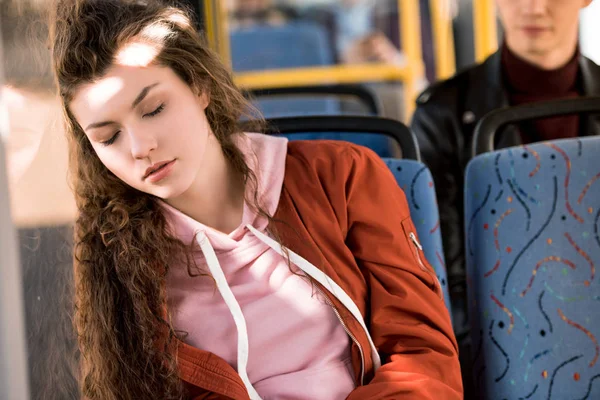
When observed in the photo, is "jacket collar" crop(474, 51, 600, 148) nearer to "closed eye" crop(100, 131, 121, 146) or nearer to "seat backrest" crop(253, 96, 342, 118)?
"closed eye" crop(100, 131, 121, 146)

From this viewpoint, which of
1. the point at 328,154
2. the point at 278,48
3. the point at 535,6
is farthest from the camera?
the point at 278,48

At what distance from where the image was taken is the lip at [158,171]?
4.49 feet

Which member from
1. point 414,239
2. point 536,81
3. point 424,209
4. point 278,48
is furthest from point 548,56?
point 278,48

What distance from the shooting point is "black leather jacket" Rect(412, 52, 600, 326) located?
218 centimetres

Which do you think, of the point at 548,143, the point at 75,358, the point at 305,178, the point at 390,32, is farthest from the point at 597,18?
the point at 75,358

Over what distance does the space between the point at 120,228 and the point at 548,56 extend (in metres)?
1.33

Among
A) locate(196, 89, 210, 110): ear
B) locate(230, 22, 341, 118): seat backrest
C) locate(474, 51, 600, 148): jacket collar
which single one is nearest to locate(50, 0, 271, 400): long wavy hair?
locate(196, 89, 210, 110): ear

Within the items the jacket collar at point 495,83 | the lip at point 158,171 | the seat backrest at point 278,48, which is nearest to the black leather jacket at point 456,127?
the jacket collar at point 495,83

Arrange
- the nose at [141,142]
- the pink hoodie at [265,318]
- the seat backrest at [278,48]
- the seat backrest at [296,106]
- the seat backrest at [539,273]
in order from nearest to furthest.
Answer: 1. the nose at [141,142]
2. the pink hoodie at [265,318]
3. the seat backrest at [539,273]
4. the seat backrest at [296,106]
5. the seat backrest at [278,48]

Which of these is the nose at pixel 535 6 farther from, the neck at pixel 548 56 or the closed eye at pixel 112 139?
the closed eye at pixel 112 139

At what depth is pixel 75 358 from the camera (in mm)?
1480

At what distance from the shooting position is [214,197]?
1534mm

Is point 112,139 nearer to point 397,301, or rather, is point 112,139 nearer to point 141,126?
point 141,126

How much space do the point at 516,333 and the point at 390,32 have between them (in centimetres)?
511
